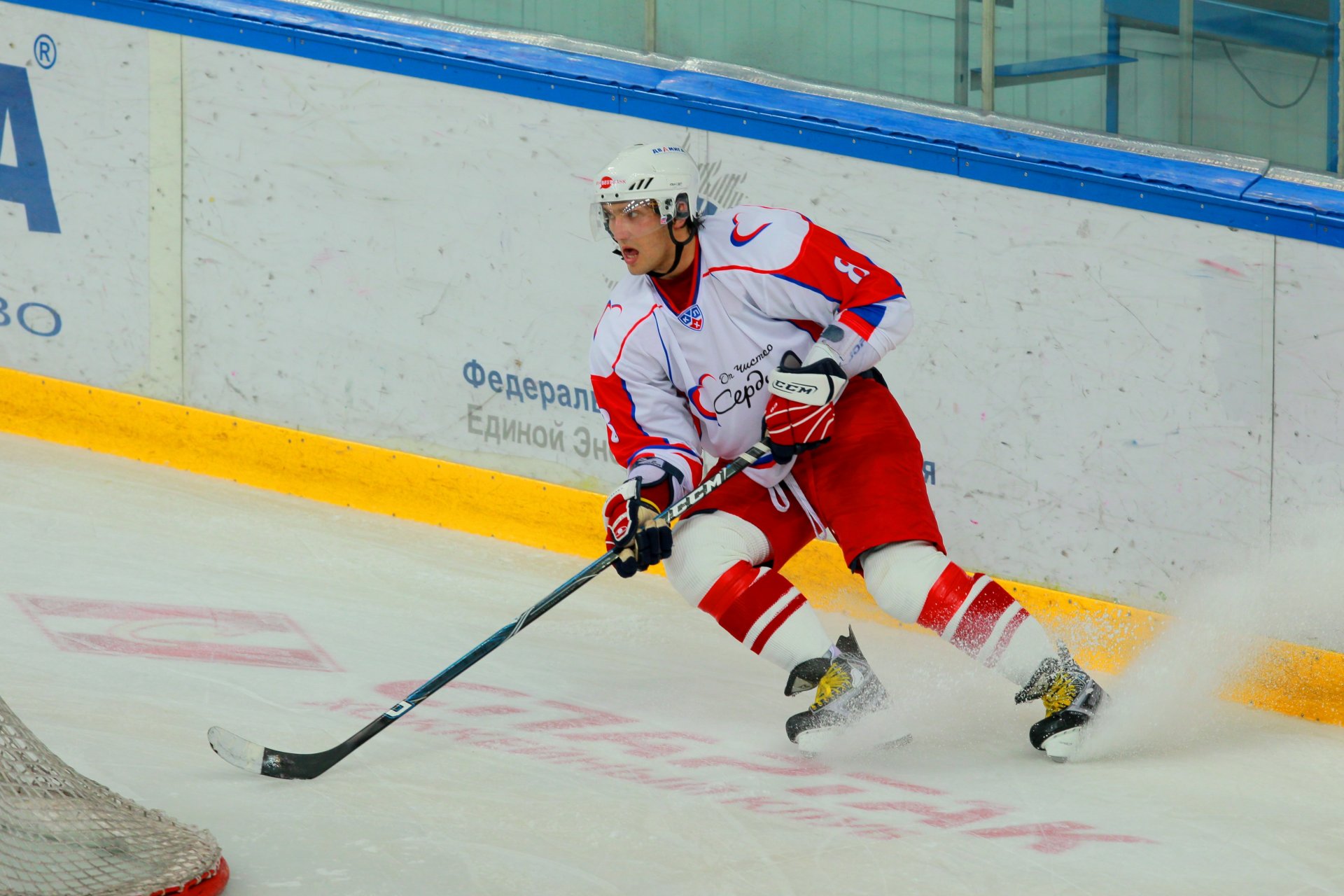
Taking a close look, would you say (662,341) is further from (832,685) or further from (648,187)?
(832,685)

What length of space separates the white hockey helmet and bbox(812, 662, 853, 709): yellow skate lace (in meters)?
0.91

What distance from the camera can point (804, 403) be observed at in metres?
3.08

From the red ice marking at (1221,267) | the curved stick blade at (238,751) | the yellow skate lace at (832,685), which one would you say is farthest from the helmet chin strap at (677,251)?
the red ice marking at (1221,267)

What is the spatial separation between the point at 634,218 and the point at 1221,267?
57.0 inches

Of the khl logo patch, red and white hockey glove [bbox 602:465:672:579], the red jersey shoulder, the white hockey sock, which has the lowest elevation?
the white hockey sock

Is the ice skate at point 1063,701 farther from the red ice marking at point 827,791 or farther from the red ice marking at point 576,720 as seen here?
the red ice marking at point 576,720

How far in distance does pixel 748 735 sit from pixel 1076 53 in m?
1.98

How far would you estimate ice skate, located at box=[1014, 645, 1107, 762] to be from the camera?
3.08m

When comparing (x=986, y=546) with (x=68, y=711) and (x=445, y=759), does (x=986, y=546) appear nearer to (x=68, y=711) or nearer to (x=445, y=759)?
(x=445, y=759)

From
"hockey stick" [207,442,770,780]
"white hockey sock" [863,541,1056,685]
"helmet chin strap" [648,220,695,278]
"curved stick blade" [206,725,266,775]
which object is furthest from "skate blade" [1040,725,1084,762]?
"curved stick blade" [206,725,266,775]

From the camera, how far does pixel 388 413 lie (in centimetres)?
498

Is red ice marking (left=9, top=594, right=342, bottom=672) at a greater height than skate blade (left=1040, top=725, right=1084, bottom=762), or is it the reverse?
red ice marking (left=9, top=594, right=342, bottom=672)

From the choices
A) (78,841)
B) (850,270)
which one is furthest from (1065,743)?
(78,841)

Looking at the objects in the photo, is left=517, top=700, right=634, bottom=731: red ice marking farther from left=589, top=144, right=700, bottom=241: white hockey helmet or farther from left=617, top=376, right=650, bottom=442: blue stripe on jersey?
left=589, top=144, right=700, bottom=241: white hockey helmet
